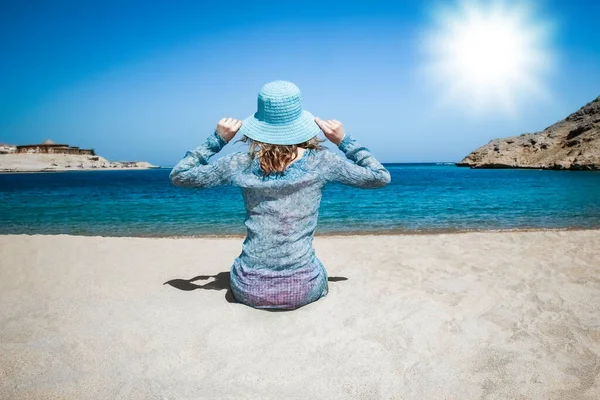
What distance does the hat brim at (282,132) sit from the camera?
2949 mm

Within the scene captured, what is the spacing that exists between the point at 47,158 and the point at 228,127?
106 meters

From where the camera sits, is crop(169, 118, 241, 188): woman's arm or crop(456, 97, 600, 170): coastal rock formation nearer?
crop(169, 118, 241, 188): woman's arm

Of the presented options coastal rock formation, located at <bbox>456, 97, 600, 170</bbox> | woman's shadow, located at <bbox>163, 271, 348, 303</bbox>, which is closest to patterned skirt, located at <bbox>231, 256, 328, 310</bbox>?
woman's shadow, located at <bbox>163, 271, 348, 303</bbox>

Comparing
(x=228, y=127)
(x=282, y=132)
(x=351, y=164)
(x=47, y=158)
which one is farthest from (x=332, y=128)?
(x=47, y=158)

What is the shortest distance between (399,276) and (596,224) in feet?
33.5

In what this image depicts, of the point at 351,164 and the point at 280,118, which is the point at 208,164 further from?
the point at 351,164

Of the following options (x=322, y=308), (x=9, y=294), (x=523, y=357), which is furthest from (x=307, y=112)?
(x=9, y=294)

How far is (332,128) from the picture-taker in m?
3.22

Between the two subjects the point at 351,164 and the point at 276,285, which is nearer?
the point at 351,164

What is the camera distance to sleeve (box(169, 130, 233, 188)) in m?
3.09

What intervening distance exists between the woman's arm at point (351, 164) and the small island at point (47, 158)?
96.3 metres

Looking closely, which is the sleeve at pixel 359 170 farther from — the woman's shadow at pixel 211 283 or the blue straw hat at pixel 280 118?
the woman's shadow at pixel 211 283

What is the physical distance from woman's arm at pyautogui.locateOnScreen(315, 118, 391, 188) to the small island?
96334 millimetres

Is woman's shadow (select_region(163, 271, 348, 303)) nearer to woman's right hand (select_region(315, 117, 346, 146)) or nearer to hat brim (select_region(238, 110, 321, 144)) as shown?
hat brim (select_region(238, 110, 321, 144))
